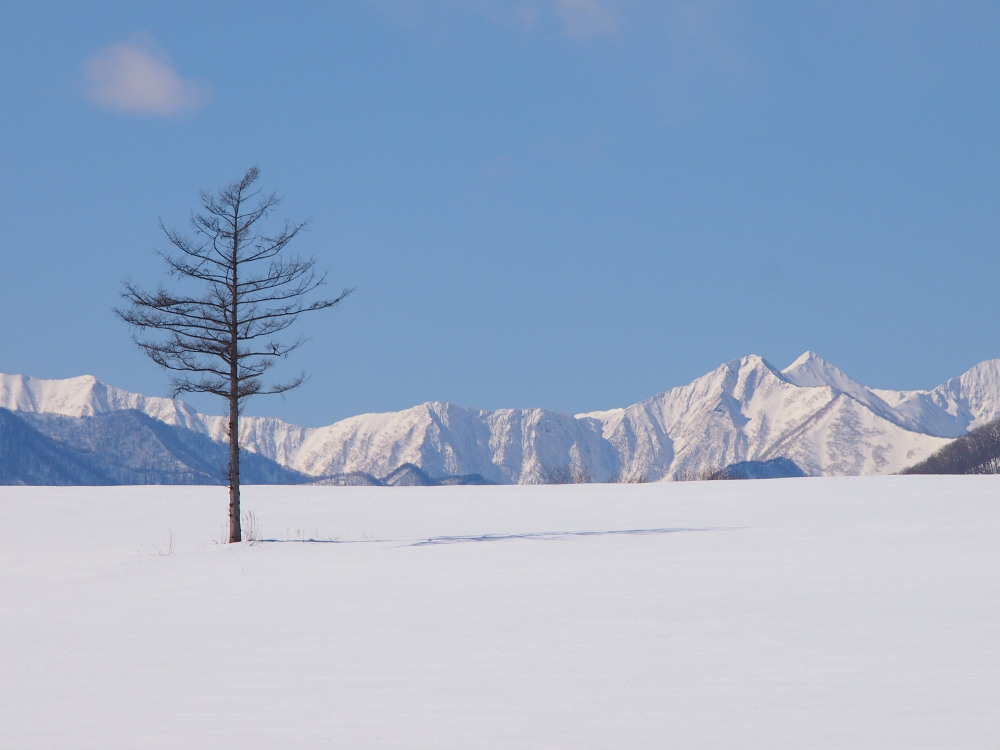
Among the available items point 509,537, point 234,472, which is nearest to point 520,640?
point 509,537

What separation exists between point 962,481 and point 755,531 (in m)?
16.7

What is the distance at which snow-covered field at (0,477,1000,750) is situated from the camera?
872cm

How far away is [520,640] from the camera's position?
1254cm

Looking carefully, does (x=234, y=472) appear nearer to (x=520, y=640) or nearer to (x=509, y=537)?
(x=509, y=537)

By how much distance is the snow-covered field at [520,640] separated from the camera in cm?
872

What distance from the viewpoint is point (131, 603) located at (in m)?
17.3

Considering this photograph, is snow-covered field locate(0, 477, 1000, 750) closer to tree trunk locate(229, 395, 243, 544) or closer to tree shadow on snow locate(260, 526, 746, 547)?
tree shadow on snow locate(260, 526, 746, 547)

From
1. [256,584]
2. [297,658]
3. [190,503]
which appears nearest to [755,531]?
[256,584]

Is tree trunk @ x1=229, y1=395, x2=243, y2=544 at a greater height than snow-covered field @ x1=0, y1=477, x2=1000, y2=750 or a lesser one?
greater

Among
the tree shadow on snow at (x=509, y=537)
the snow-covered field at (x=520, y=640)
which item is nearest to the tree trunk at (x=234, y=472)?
the tree shadow on snow at (x=509, y=537)

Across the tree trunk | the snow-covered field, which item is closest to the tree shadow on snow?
the snow-covered field

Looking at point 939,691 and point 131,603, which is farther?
point 131,603

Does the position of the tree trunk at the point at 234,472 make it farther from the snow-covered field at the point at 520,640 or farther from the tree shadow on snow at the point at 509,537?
the snow-covered field at the point at 520,640

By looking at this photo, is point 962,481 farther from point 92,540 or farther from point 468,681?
point 468,681
